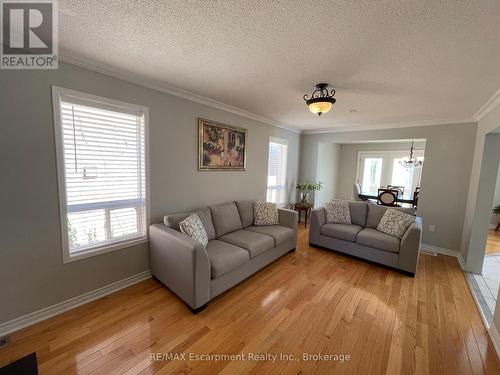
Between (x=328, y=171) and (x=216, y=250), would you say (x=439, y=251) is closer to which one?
(x=328, y=171)

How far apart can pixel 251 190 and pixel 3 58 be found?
10.7 ft

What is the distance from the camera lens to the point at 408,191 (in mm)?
6539

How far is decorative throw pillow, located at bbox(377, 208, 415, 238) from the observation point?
3020mm

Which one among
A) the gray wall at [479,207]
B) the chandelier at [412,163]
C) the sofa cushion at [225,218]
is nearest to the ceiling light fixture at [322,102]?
the sofa cushion at [225,218]

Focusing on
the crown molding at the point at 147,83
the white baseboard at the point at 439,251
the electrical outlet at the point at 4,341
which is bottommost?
the electrical outlet at the point at 4,341

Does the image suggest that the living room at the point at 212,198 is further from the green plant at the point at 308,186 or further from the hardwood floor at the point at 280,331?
the green plant at the point at 308,186

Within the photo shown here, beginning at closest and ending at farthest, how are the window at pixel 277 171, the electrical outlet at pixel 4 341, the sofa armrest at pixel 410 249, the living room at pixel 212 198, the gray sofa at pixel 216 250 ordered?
1. the living room at pixel 212 198
2. the electrical outlet at pixel 4 341
3. the gray sofa at pixel 216 250
4. the sofa armrest at pixel 410 249
5. the window at pixel 277 171

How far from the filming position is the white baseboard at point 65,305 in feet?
5.73

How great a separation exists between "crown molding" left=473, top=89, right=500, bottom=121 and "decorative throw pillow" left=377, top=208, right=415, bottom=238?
64.0 inches

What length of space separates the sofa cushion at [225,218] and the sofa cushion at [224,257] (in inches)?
12.9

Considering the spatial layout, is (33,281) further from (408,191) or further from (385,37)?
(408,191)

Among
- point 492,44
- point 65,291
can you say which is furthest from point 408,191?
point 65,291

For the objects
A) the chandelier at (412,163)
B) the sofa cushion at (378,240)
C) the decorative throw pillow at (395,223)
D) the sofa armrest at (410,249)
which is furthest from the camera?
the chandelier at (412,163)

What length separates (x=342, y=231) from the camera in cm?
337
